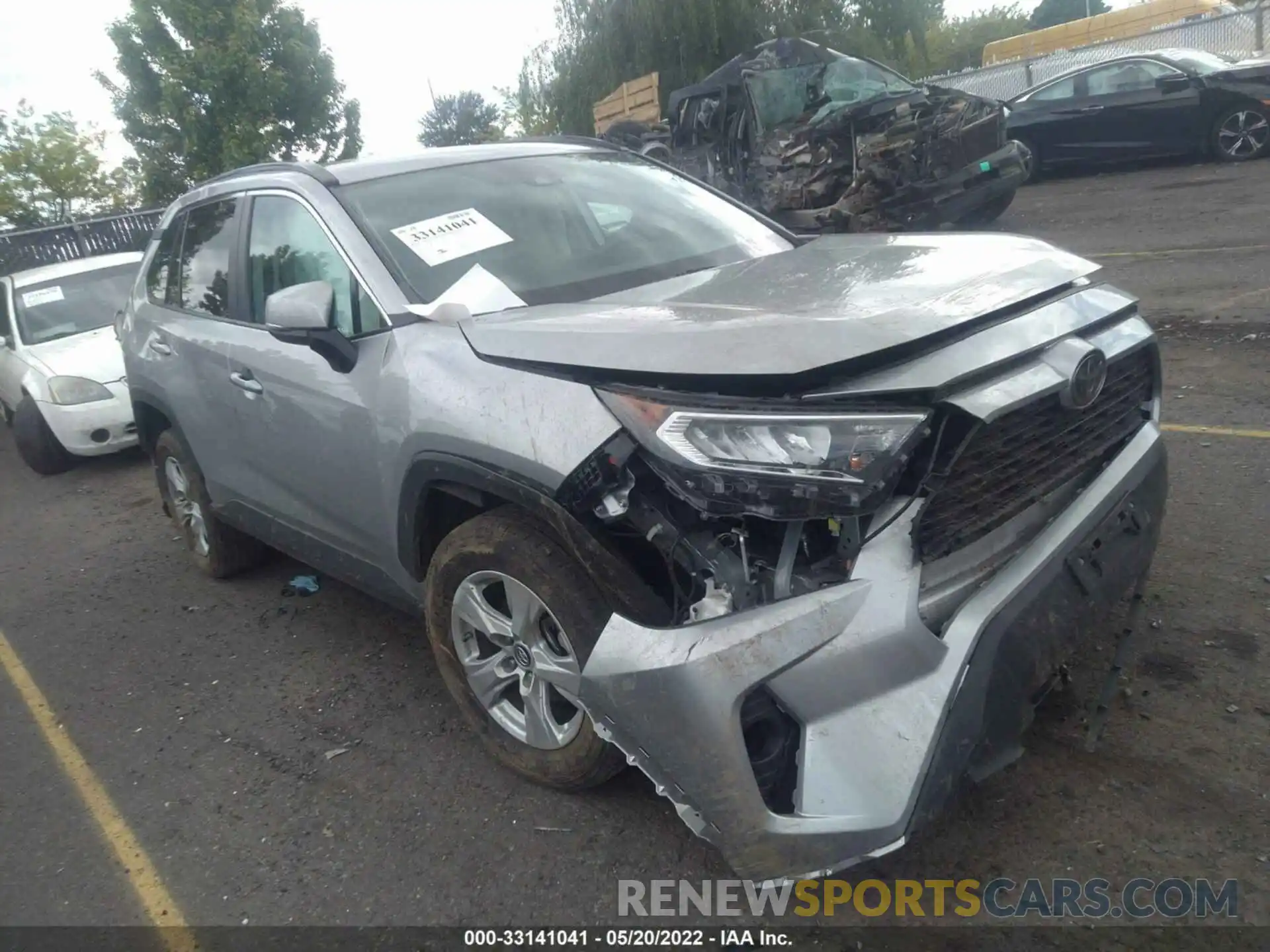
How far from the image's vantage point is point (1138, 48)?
76.7ft

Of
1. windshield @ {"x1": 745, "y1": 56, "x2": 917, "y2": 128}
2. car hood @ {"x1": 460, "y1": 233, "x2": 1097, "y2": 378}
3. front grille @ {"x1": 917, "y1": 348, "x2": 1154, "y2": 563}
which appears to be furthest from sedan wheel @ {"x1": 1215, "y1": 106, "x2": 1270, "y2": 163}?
front grille @ {"x1": 917, "y1": 348, "x2": 1154, "y2": 563}

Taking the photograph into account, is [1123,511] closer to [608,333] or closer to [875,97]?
[608,333]

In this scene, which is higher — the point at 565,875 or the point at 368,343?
the point at 368,343

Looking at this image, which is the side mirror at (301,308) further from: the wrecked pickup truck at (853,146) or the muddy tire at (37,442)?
the wrecked pickup truck at (853,146)

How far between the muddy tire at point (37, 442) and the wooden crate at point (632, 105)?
13.8 m

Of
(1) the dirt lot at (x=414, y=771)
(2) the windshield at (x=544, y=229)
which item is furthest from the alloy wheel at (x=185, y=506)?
(2) the windshield at (x=544, y=229)

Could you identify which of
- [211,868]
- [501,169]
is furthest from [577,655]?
[501,169]

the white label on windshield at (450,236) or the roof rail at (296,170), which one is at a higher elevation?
the roof rail at (296,170)

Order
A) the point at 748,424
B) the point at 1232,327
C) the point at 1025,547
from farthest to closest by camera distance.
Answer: the point at 1232,327 → the point at 1025,547 → the point at 748,424

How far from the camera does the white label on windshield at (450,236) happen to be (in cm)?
331

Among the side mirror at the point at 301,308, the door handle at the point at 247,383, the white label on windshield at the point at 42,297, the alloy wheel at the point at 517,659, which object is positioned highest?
the side mirror at the point at 301,308

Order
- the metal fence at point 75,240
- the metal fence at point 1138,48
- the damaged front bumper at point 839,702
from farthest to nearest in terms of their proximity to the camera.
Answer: the metal fence at point 1138,48
the metal fence at point 75,240
the damaged front bumper at point 839,702

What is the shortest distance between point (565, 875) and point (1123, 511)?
5.70 ft

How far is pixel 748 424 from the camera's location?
7.30ft
